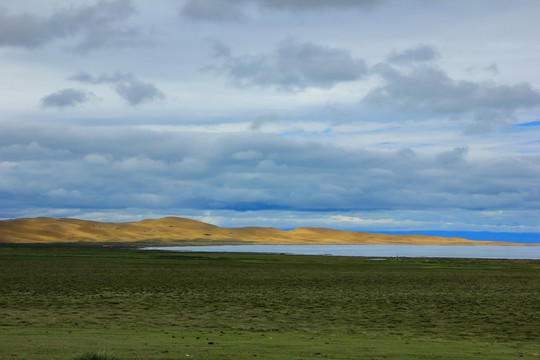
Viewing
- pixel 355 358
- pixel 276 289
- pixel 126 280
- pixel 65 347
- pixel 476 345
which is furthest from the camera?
pixel 126 280

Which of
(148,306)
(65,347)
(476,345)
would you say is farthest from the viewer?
(148,306)

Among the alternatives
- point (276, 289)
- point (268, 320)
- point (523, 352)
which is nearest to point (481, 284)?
point (276, 289)

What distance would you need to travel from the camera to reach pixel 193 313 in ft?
84.9

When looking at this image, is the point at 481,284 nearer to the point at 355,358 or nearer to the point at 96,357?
the point at 355,358

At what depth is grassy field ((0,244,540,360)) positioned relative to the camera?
1600cm

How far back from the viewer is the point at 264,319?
959 inches

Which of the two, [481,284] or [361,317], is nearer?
[361,317]

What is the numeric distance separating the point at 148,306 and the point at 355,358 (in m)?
16.0

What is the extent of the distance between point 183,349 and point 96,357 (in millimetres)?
3743

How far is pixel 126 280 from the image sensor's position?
144ft

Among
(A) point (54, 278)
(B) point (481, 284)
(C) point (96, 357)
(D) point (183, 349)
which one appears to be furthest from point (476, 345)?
(A) point (54, 278)

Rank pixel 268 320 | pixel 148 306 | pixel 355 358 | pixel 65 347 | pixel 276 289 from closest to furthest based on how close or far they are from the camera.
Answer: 1. pixel 355 358
2. pixel 65 347
3. pixel 268 320
4. pixel 148 306
5. pixel 276 289

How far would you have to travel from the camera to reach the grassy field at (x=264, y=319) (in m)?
16.0

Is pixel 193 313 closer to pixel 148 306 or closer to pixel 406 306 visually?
pixel 148 306
